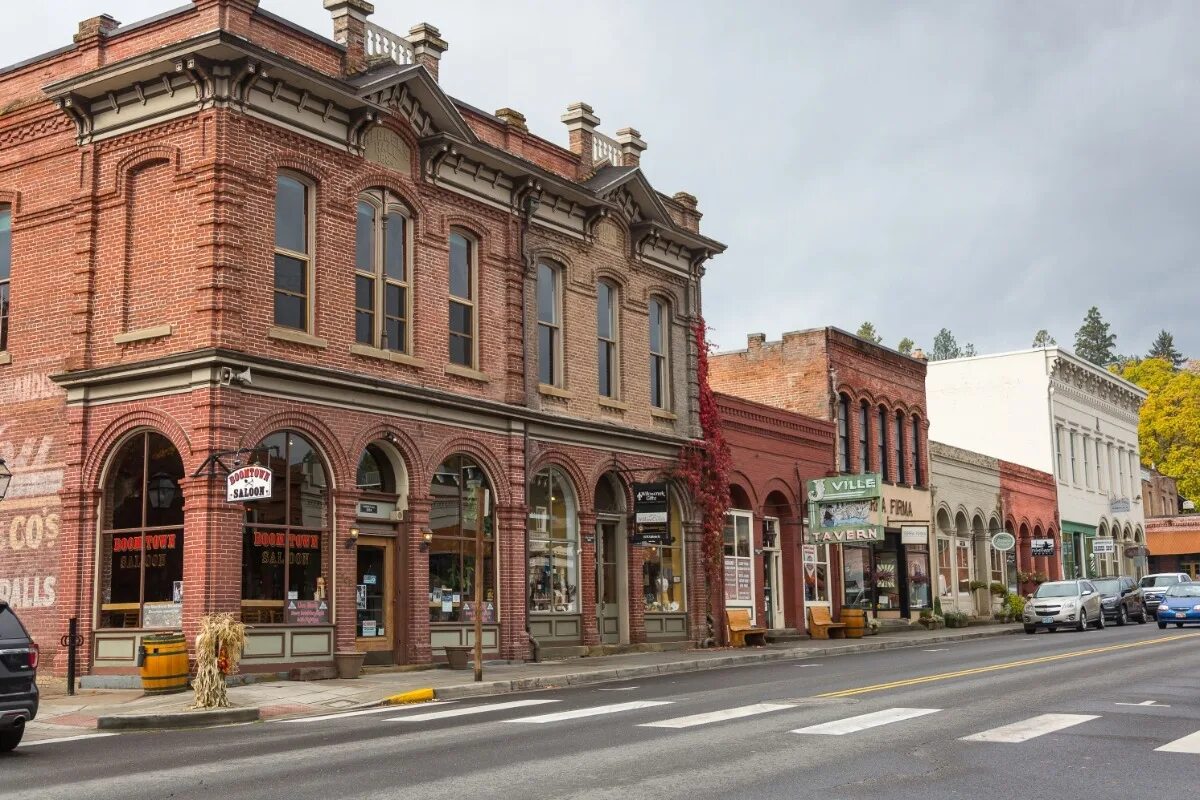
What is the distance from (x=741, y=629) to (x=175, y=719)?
692 inches

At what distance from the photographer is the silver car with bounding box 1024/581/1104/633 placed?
38.3 m

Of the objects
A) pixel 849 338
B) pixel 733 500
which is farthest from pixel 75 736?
pixel 849 338

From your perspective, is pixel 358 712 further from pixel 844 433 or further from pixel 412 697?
pixel 844 433

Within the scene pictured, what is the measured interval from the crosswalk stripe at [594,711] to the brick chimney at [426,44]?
42.7ft

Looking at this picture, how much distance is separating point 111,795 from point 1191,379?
8236 centimetres

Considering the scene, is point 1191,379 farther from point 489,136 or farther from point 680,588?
point 489,136

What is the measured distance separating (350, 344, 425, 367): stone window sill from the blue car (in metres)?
25.8

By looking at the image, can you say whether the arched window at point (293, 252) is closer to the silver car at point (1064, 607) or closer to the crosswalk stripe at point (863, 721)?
the crosswalk stripe at point (863, 721)

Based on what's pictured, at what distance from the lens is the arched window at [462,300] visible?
2445cm

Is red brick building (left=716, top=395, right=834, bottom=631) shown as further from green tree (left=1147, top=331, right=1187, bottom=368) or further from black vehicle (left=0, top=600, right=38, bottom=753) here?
green tree (left=1147, top=331, right=1187, bottom=368)

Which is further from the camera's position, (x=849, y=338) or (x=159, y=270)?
(x=849, y=338)

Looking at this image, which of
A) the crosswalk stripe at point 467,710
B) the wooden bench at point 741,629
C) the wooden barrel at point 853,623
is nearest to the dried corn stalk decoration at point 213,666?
the crosswalk stripe at point 467,710

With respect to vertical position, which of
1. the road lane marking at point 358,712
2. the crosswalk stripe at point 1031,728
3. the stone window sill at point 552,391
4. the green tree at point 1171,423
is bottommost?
Result: the road lane marking at point 358,712

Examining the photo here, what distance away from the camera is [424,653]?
22.5 m
